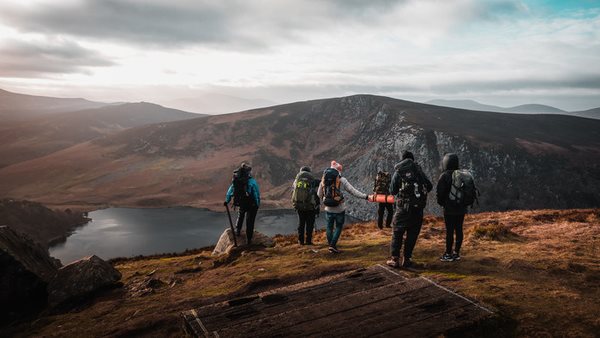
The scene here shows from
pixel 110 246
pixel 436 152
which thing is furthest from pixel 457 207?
pixel 436 152

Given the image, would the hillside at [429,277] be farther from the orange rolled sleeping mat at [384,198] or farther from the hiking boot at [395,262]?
the orange rolled sleeping mat at [384,198]

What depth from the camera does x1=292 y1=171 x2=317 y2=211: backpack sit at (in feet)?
39.5

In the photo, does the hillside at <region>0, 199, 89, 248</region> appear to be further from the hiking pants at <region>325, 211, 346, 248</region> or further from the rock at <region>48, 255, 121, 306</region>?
the hiking pants at <region>325, 211, 346, 248</region>

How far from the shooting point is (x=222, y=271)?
10.6 metres

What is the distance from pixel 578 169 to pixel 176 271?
238 ft

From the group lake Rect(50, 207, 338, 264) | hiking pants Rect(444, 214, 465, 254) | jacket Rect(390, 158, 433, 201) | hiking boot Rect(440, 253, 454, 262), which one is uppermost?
jacket Rect(390, 158, 433, 201)

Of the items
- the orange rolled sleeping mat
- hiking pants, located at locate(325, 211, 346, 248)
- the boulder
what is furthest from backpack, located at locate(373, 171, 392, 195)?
the orange rolled sleeping mat

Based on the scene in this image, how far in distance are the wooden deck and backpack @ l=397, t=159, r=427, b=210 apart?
227 centimetres

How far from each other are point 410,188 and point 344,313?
4.08 m

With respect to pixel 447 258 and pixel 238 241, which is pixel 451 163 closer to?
pixel 447 258

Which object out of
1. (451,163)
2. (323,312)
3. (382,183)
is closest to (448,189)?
(451,163)

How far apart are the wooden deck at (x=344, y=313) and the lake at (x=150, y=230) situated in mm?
39996

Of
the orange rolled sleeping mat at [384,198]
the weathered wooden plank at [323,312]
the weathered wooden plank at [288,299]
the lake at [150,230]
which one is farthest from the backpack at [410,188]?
the lake at [150,230]

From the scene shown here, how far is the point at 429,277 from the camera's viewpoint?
8031mm
